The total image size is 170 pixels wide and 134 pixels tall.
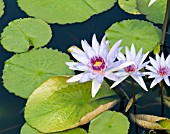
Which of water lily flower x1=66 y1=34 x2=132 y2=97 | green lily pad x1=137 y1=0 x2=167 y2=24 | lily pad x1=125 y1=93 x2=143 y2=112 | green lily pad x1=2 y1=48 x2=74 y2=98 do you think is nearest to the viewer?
water lily flower x1=66 y1=34 x2=132 y2=97

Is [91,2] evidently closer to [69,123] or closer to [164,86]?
[164,86]

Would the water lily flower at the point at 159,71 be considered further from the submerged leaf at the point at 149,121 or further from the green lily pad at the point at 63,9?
the green lily pad at the point at 63,9

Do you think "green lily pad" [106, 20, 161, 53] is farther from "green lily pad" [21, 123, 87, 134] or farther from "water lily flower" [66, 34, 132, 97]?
"green lily pad" [21, 123, 87, 134]

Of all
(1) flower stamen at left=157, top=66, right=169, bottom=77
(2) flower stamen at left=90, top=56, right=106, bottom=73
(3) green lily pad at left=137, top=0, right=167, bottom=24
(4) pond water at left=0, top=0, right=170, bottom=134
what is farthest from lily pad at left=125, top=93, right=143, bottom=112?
(3) green lily pad at left=137, top=0, right=167, bottom=24

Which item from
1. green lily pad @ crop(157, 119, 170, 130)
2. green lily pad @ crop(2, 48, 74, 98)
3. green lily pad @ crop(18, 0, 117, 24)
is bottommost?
green lily pad @ crop(2, 48, 74, 98)

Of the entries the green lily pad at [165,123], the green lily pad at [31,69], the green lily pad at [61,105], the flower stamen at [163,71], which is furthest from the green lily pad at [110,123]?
the green lily pad at [31,69]

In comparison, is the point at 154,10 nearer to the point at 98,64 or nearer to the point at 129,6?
the point at 129,6
